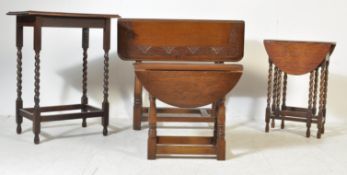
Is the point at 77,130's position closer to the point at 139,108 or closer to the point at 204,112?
the point at 139,108

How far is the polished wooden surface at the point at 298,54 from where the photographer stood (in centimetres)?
402

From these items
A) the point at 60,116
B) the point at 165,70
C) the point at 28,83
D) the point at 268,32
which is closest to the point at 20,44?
the point at 60,116

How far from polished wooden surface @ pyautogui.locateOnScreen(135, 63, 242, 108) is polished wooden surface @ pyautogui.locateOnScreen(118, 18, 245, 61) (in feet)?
3.18

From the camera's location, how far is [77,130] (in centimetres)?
416

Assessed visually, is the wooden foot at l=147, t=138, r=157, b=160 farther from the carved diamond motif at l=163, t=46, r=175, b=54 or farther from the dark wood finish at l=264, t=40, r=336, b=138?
the dark wood finish at l=264, t=40, r=336, b=138

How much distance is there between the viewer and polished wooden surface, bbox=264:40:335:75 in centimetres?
402

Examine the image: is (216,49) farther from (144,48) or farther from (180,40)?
(144,48)

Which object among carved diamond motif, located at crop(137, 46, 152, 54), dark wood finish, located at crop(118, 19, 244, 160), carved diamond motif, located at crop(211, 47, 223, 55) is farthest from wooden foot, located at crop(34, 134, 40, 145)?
carved diamond motif, located at crop(211, 47, 223, 55)

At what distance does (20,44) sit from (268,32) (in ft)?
6.86

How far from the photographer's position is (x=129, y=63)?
4.76 m

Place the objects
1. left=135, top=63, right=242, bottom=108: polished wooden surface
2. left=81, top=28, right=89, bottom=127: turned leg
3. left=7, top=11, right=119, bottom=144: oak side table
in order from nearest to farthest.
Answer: left=135, top=63, right=242, bottom=108: polished wooden surface, left=7, top=11, right=119, bottom=144: oak side table, left=81, top=28, right=89, bottom=127: turned leg

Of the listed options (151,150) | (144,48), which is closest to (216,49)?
(144,48)

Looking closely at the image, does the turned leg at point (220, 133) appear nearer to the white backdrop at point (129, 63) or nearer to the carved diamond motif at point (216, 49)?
the carved diamond motif at point (216, 49)

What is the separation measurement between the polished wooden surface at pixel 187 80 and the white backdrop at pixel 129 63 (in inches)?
63.3
